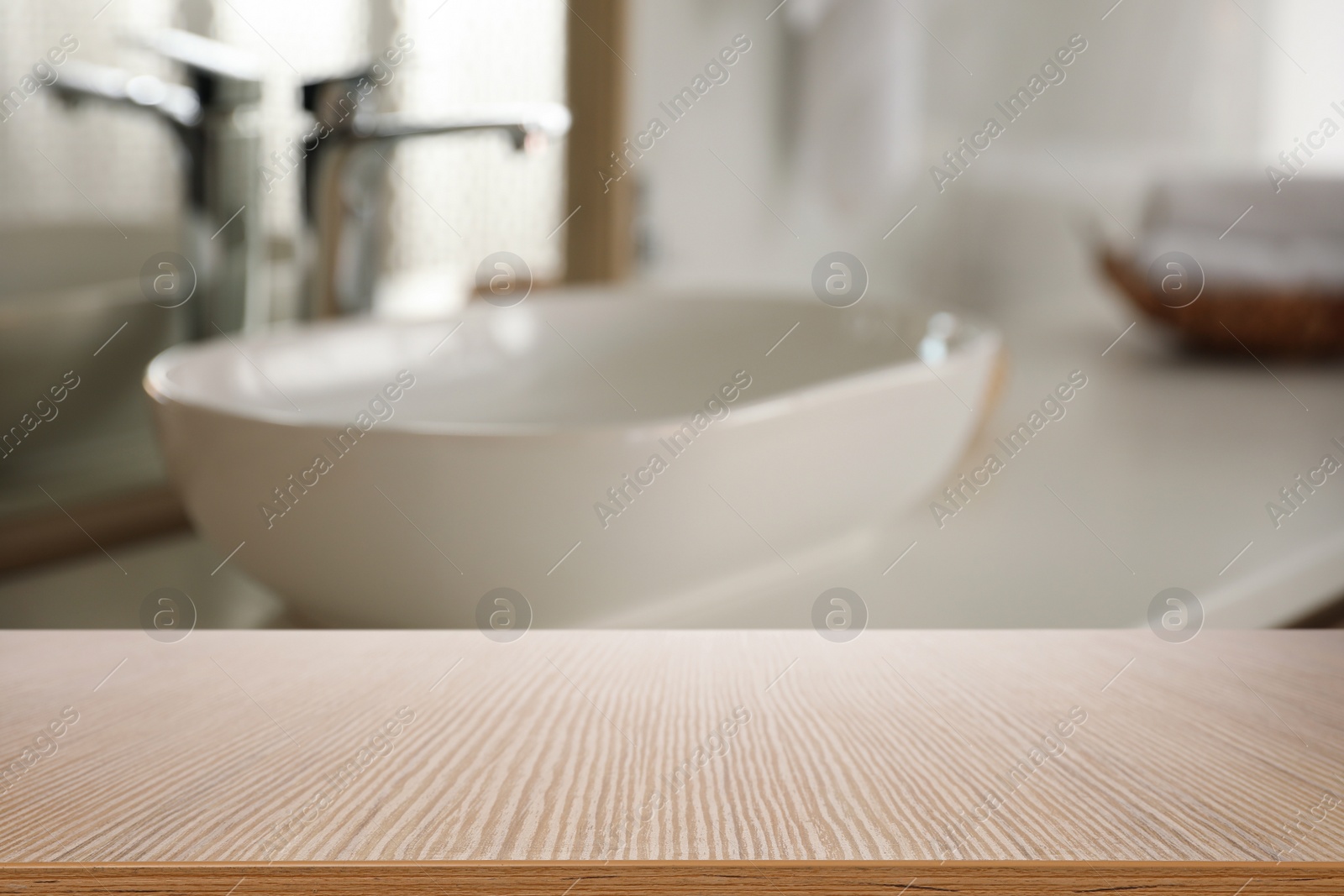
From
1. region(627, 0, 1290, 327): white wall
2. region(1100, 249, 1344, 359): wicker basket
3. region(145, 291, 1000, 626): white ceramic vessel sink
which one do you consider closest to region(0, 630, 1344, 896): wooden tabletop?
region(145, 291, 1000, 626): white ceramic vessel sink

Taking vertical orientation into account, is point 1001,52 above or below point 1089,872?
above

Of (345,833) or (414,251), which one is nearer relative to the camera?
(345,833)

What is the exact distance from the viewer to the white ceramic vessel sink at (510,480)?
27 cm

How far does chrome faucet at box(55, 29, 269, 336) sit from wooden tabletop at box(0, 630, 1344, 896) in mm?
310

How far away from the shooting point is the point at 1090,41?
1650 millimetres

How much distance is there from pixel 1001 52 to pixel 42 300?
60.5 inches

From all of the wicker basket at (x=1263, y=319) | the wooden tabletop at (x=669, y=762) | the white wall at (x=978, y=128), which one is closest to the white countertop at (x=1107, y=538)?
the wooden tabletop at (x=669, y=762)

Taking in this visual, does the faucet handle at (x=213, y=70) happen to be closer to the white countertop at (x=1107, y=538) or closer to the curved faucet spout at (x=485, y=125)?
the curved faucet spout at (x=485, y=125)

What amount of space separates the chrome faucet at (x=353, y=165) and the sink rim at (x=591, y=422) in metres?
0.03

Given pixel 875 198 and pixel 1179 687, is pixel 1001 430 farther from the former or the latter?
pixel 875 198

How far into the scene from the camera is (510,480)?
275mm

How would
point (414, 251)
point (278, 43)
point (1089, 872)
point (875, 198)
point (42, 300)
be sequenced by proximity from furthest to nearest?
point (875, 198) → point (414, 251) → point (278, 43) → point (42, 300) → point (1089, 872)

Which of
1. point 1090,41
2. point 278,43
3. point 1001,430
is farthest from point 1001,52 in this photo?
point 278,43

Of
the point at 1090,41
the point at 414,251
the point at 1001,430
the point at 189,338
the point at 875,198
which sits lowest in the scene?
the point at 1001,430
